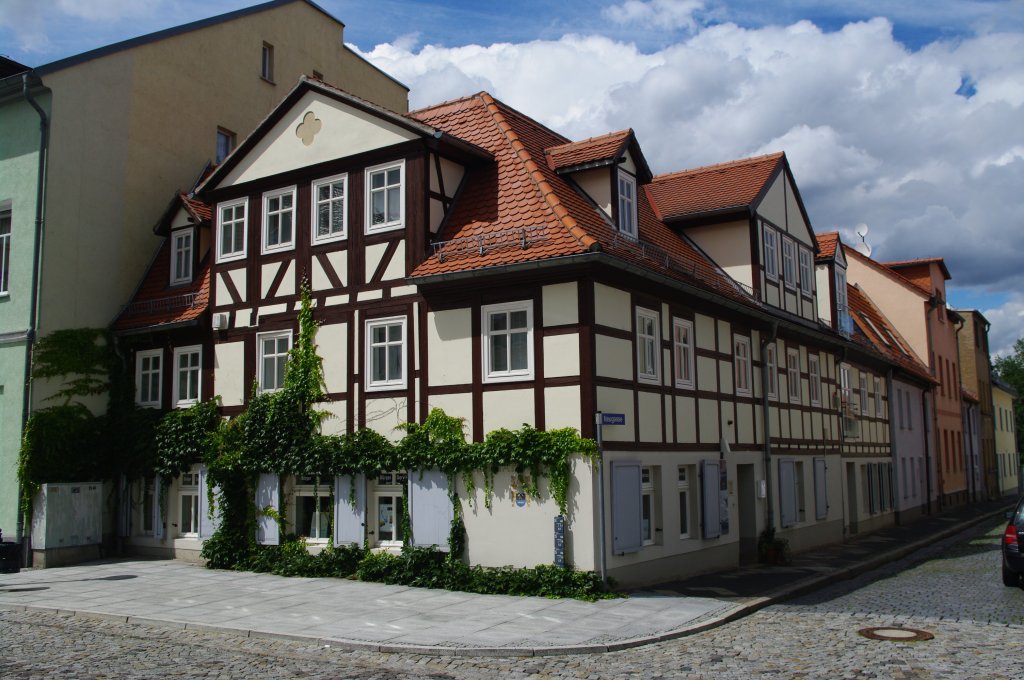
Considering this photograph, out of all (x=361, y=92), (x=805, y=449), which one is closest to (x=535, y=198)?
(x=805, y=449)

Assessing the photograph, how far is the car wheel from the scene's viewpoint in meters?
16.5

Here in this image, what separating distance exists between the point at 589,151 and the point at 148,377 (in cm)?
1142

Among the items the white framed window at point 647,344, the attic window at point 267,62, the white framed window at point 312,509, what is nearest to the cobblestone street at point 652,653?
the white framed window at point 647,344

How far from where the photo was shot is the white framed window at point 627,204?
18.4m

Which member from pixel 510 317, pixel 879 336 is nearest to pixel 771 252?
pixel 510 317

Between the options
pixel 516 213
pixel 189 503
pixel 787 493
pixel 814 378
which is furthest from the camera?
pixel 814 378

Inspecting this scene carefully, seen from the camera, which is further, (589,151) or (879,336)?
(879,336)

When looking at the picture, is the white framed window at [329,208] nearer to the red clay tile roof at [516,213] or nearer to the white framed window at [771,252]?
the red clay tile roof at [516,213]

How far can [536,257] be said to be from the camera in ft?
51.1

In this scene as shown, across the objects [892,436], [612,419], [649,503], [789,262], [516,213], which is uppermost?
[789,262]

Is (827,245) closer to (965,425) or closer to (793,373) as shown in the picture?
(793,373)

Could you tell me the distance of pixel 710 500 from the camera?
18.8 meters

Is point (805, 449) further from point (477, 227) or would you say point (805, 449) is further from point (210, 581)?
point (210, 581)

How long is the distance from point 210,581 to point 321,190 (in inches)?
307
